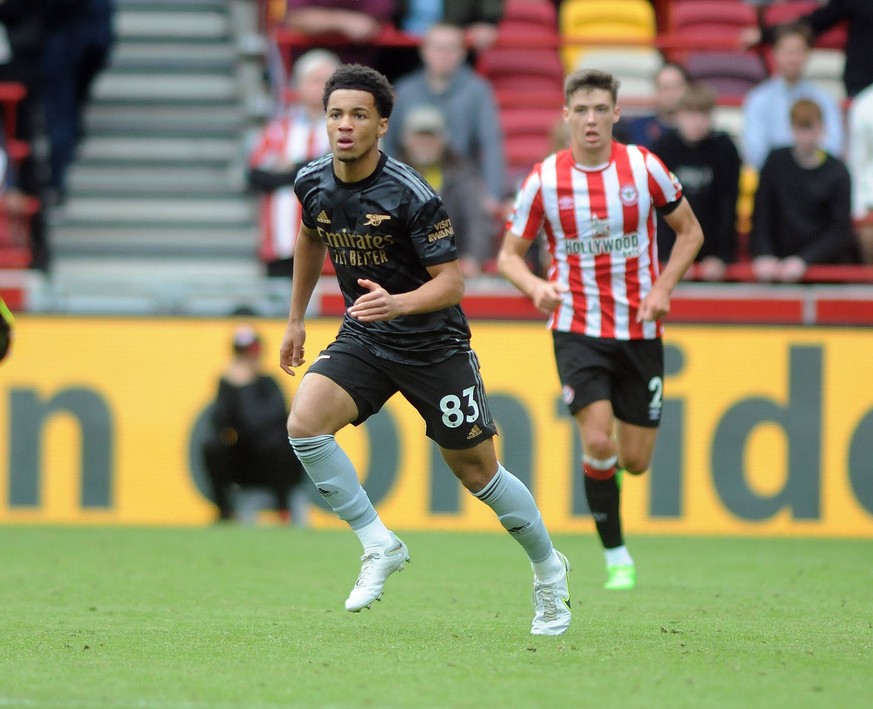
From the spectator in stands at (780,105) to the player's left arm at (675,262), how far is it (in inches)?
199

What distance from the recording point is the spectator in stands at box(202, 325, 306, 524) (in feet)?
36.8

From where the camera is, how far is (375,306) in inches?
216

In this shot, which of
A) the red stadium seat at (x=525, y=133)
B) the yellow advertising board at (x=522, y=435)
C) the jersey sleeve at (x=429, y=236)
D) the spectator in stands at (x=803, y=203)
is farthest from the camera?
the red stadium seat at (x=525, y=133)

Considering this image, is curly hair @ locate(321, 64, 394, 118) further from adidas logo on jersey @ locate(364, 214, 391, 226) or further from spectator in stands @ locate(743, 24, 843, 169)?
spectator in stands @ locate(743, 24, 843, 169)

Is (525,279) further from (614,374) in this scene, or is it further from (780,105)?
(780,105)

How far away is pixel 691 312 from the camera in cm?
1143

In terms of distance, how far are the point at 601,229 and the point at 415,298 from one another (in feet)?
7.76

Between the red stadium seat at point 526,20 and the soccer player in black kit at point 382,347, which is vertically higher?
the red stadium seat at point 526,20

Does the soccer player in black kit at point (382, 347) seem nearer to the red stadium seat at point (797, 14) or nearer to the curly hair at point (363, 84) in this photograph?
the curly hair at point (363, 84)

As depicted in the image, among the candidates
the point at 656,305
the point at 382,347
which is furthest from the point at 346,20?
the point at 382,347

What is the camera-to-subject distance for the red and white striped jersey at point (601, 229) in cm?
771

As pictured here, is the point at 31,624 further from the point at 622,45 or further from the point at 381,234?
the point at 622,45

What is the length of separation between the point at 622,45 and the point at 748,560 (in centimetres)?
640

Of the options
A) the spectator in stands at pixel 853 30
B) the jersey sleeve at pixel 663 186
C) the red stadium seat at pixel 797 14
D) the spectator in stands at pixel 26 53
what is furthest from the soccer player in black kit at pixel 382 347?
the red stadium seat at pixel 797 14
